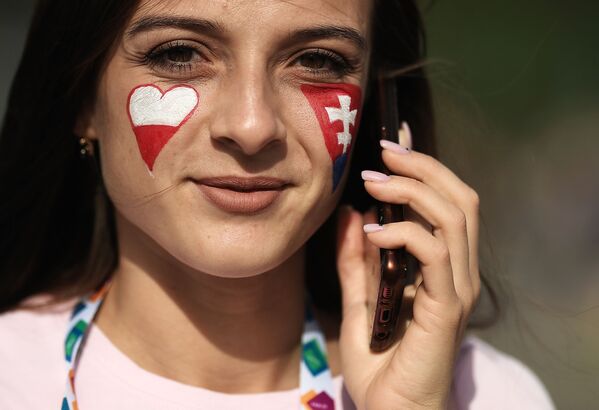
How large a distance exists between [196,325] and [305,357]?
1.25 ft

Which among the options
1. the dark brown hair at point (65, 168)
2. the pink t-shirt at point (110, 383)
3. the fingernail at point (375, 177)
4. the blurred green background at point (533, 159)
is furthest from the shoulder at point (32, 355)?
the blurred green background at point (533, 159)

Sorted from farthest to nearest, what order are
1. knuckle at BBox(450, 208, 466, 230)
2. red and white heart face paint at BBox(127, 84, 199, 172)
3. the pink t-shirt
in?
the pink t-shirt → knuckle at BBox(450, 208, 466, 230) → red and white heart face paint at BBox(127, 84, 199, 172)

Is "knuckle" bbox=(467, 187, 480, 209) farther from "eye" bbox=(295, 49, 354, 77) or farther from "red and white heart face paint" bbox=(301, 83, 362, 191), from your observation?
"eye" bbox=(295, 49, 354, 77)

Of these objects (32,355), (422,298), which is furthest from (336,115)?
(32,355)

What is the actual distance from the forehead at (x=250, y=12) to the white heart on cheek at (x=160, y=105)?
21cm

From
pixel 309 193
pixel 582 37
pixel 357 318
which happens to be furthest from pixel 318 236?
pixel 582 37

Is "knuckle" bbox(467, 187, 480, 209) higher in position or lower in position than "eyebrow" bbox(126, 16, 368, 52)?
lower

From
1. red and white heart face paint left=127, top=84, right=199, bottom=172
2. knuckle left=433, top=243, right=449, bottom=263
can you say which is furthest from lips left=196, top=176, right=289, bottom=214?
knuckle left=433, top=243, right=449, bottom=263

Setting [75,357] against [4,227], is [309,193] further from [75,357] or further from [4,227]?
[4,227]

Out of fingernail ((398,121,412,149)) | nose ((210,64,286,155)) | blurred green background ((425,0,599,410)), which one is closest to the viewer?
nose ((210,64,286,155))

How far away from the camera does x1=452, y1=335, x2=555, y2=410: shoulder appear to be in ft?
8.45

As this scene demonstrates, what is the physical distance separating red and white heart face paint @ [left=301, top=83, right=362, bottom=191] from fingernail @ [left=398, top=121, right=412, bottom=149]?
0.96 feet

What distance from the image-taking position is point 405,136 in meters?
2.67

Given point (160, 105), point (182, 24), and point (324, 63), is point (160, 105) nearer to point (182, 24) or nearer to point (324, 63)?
point (182, 24)
